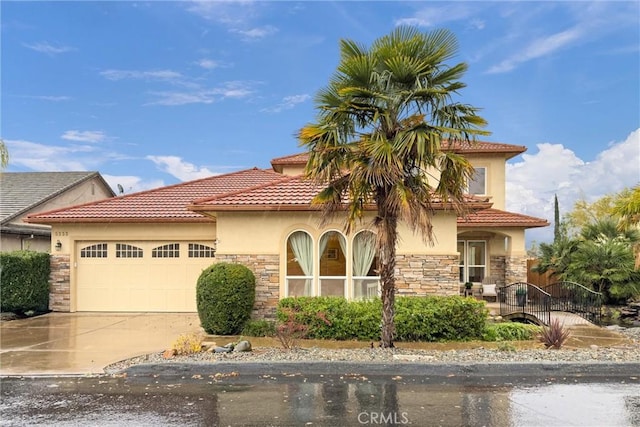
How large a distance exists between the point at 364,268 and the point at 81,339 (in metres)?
7.40

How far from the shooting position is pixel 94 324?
13.8 m

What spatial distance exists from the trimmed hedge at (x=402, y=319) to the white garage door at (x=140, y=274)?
245 inches

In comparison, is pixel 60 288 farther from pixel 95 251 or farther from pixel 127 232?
pixel 127 232

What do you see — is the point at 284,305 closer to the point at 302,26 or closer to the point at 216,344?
the point at 216,344

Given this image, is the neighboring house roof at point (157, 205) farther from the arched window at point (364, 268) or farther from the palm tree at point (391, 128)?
the palm tree at point (391, 128)

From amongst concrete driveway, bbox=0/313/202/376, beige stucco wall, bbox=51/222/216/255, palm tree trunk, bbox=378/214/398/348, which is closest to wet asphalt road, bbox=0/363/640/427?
concrete driveway, bbox=0/313/202/376

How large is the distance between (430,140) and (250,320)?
22.0ft

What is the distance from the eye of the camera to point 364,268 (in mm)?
12836

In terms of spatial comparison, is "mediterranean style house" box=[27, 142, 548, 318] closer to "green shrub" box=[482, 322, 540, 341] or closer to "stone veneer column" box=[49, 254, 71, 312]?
"stone veneer column" box=[49, 254, 71, 312]

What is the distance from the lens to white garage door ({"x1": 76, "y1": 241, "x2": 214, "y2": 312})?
53.3ft

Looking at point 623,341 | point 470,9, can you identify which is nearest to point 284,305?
point 623,341

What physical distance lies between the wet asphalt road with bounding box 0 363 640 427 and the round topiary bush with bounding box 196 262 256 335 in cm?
328

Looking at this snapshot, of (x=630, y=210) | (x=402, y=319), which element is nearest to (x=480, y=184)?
(x=630, y=210)

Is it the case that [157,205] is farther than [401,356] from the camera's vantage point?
Yes
